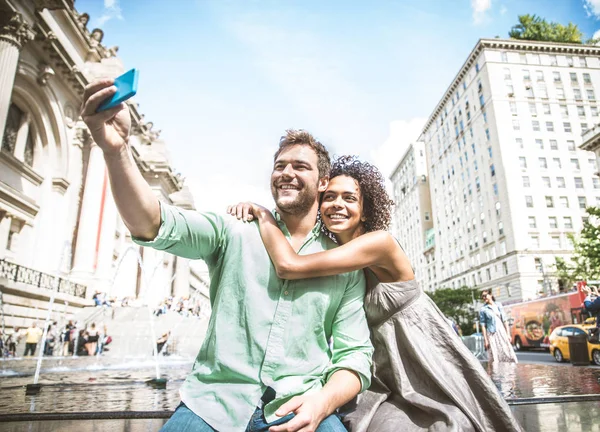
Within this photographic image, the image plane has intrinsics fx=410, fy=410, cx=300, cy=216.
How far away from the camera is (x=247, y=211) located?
2.22m

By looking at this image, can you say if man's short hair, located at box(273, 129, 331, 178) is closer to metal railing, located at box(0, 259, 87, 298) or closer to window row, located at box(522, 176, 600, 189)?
metal railing, located at box(0, 259, 87, 298)

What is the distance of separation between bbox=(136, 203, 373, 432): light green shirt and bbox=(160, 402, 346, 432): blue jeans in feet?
0.09

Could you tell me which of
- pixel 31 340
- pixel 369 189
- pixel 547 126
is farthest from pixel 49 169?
pixel 547 126

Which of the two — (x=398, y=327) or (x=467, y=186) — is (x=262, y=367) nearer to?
(x=398, y=327)

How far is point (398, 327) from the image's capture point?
7.95ft

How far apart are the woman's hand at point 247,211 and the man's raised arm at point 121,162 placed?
1.54 feet

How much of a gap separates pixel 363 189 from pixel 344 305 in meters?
0.97

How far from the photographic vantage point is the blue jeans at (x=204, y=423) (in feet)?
5.41

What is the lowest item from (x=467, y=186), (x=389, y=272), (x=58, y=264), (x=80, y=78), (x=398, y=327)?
(x=398, y=327)

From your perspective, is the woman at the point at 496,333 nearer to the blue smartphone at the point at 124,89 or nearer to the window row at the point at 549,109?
the blue smartphone at the point at 124,89

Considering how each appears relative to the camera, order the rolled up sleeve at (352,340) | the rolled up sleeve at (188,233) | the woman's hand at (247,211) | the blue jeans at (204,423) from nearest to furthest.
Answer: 1. the blue jeans at (204,423)
2. the rolled up sleeve at (188,233)
3. the rolled up sleeve at (352,340)
4. the woman's hand at (247,211)

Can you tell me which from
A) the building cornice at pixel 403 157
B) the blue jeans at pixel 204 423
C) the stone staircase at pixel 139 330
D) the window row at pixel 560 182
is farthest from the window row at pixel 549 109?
the blue jeans at pixel 204 423

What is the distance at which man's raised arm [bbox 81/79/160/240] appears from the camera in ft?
5.21

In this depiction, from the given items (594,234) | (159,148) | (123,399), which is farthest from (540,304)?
(159,148)
